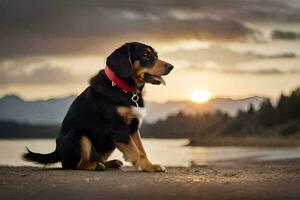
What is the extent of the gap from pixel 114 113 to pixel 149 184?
132 centimetres

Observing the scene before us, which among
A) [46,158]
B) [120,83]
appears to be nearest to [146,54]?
[120,83]

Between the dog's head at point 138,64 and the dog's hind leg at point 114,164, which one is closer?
the dog's head at point 138,64

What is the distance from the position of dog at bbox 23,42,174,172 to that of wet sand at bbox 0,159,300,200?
0.83ft

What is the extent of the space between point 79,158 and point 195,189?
2.07 meters

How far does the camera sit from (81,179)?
8.17 meters

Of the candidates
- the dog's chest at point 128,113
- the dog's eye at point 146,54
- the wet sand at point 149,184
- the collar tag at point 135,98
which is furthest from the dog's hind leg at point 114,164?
the dog's eye at point 146,54

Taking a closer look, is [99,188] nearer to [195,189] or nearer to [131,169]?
[195,189]

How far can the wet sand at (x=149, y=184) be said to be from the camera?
7320mm

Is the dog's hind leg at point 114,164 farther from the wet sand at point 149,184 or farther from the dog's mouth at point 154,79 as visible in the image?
the dog's mouth at point 154,79

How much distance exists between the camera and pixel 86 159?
9055 millimetres

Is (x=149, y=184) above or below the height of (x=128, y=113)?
below

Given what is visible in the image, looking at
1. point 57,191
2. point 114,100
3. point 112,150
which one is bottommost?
point 57,191

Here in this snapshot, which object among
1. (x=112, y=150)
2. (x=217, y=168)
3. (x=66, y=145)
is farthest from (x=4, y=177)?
(x=217, y=168)

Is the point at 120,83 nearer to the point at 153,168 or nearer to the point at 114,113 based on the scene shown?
the point at 114,113
